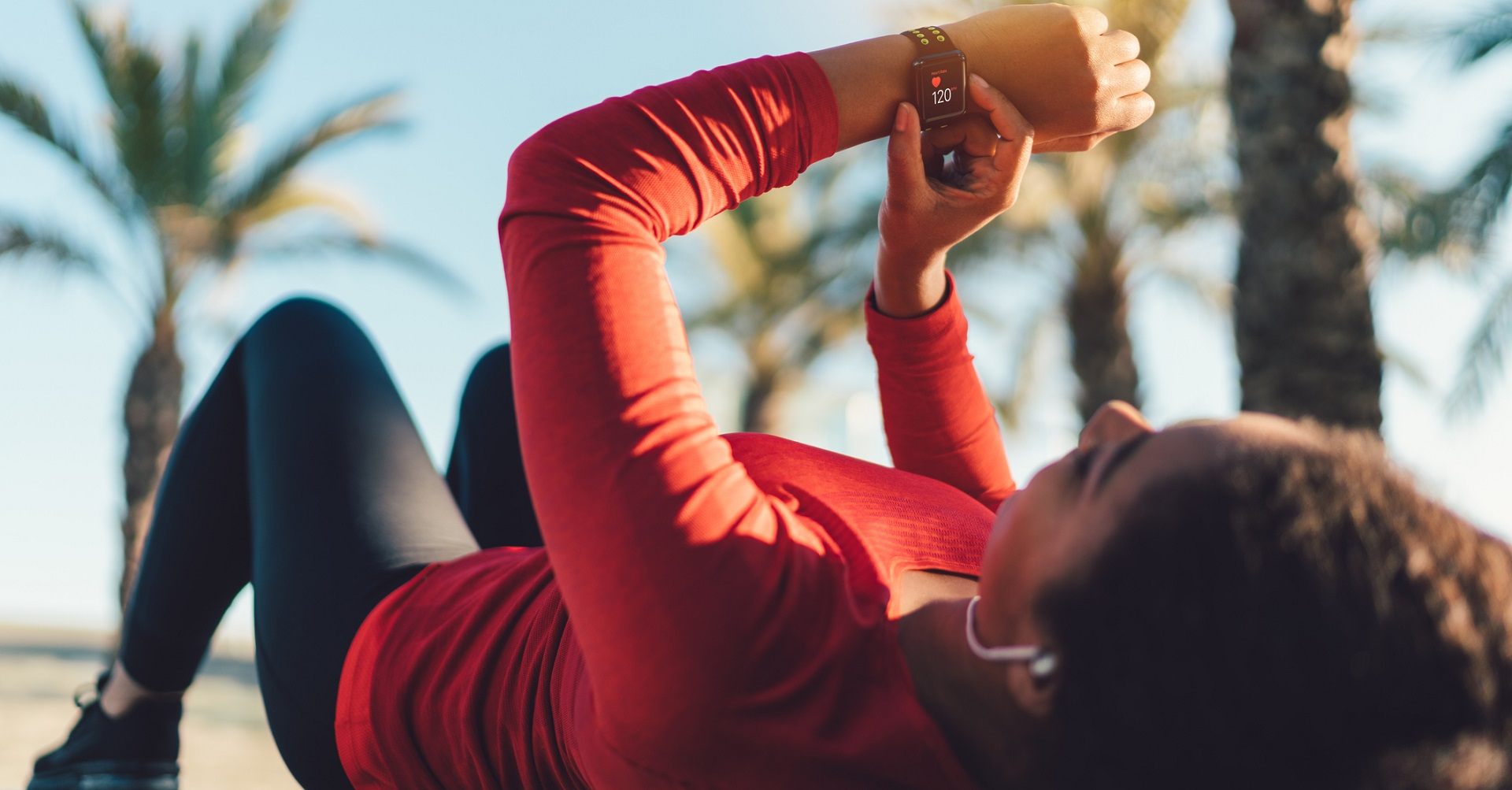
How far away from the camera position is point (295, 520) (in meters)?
1.61

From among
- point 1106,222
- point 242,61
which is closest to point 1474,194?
point 1106,222

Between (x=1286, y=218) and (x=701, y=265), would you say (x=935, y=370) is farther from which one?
(x=701, y=265)

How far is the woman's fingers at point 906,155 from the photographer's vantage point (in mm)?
1318

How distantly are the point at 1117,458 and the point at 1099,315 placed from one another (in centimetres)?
952

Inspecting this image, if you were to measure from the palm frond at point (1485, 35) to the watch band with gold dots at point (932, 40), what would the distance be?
25.0 ft

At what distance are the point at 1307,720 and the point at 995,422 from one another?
967 mm

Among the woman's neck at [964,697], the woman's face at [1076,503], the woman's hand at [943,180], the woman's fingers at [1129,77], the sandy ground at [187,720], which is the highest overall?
the woman's fingers at [1129,77]

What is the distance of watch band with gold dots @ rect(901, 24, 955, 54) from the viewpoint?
1325 mm

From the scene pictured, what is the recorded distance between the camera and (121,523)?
29.9 ft

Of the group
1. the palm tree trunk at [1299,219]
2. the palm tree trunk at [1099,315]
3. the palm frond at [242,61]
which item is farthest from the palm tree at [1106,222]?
the palm frond at [242,61]

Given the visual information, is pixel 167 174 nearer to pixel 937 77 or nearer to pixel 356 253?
pixel 356 253

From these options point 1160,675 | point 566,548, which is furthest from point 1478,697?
point 566,548

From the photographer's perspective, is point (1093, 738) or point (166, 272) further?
point (166, 272)

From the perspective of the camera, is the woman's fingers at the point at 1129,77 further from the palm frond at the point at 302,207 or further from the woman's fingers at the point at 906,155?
the palm frond at the point at 302,207
